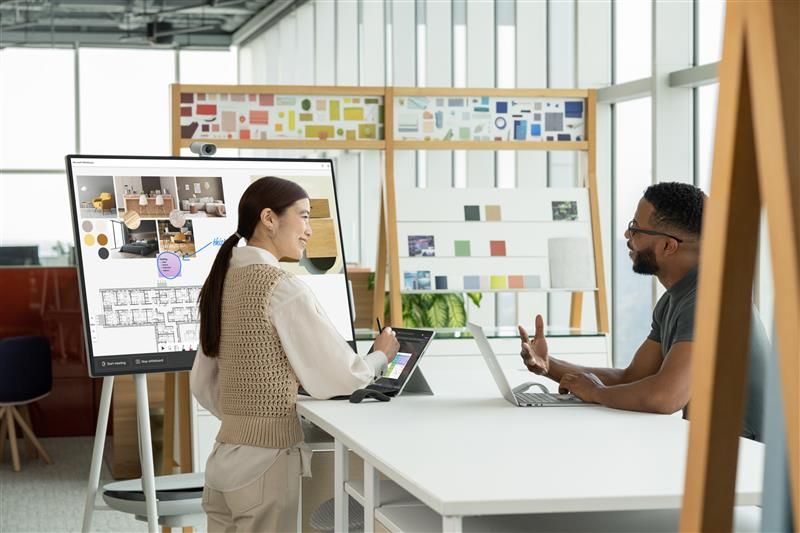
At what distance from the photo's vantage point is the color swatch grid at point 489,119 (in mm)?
5621

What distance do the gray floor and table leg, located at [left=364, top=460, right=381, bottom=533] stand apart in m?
3.34

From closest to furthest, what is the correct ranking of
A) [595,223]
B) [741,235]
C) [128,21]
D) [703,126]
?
1. [741,235]
2. [595,223]
3. [703,126]
4. [128,21]

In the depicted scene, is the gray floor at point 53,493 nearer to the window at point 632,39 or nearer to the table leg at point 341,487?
the table leg at point 341,487

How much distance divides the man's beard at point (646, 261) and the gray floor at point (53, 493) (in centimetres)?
322

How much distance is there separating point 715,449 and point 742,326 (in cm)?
15

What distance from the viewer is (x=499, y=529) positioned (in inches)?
87.0

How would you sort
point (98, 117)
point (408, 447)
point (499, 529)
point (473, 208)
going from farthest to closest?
point (98, 117) → point (473, 208) → point (408, 447) → point (499, 529)

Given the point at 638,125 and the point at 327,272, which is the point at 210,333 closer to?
the point at 327,272

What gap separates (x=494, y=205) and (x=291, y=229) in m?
2.55

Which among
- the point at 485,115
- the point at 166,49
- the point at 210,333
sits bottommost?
the point at 210,333

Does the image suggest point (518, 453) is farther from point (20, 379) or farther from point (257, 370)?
point (20, 379)

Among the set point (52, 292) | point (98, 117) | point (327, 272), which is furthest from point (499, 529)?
point (98, 117)

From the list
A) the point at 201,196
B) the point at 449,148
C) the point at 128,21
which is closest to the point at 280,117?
the point at 449,148

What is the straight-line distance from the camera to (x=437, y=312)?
6.89 meters
